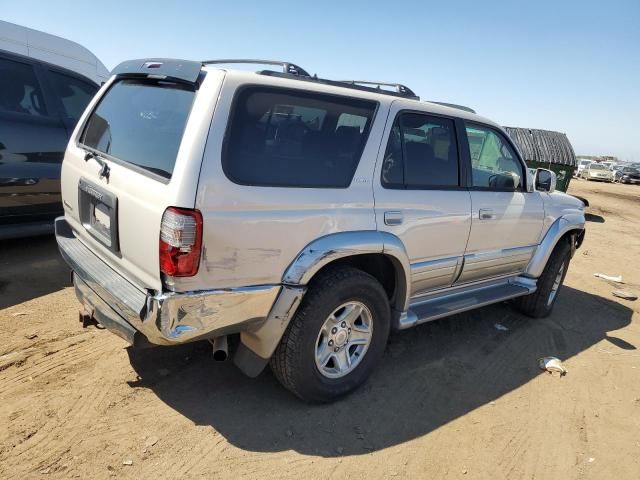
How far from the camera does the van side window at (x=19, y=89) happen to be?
15.4 feet

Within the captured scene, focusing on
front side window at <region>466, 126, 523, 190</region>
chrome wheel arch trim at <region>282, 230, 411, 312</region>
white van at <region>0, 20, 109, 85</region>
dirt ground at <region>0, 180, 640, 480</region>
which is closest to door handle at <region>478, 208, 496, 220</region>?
front side window at <region>466, 126, 523, 190</region>

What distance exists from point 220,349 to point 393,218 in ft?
4.36

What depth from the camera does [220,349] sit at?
2.64 m

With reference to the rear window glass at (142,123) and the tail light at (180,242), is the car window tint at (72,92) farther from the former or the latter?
the tail light at (180,242)

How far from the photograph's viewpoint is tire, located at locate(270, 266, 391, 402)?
9.12 feet

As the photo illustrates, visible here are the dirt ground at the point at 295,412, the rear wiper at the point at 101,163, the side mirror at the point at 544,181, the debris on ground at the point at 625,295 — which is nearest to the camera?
the dirt ground at the point at 295,412

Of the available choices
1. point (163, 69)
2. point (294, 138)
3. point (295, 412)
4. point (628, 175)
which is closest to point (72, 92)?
point (163, 69)

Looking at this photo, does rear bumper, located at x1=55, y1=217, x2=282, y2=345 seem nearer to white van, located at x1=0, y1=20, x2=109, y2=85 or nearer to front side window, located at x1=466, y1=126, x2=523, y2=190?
front side window, located at x1=466, y1=126, x2=523, y2=190

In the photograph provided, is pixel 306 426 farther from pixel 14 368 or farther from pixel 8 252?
pixel 8 252

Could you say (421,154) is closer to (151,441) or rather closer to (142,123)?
(142,123)

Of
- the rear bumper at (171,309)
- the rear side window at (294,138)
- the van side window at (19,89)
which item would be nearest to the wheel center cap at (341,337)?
the rear bumper at (171,309)

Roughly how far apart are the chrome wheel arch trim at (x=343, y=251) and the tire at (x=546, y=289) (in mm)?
2289

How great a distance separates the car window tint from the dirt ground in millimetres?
1994

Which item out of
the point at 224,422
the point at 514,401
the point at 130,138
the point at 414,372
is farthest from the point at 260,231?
the point at 514,401
